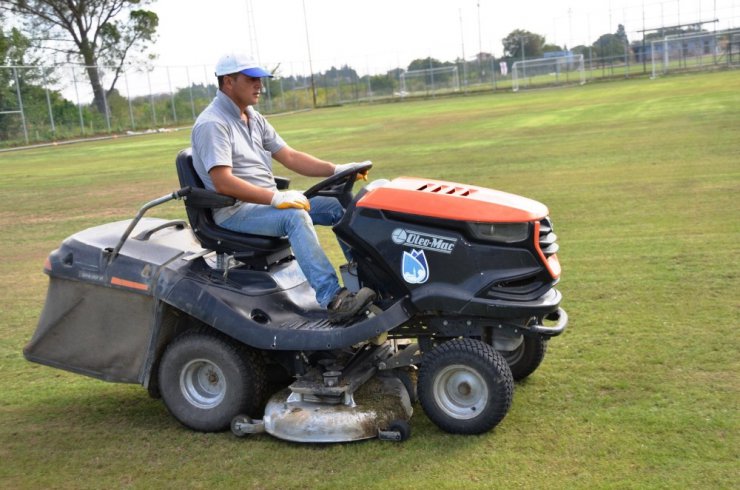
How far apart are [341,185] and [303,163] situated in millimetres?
590

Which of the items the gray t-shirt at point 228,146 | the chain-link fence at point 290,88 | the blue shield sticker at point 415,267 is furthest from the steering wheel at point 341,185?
the chain-link fence at point 290,88

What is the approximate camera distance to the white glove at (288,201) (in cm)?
443

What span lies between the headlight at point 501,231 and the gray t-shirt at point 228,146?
1.32 metres

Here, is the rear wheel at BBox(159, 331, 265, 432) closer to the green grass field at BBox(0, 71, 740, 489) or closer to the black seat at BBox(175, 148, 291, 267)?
the green grass field at BBox(0, 71, 740, 489)

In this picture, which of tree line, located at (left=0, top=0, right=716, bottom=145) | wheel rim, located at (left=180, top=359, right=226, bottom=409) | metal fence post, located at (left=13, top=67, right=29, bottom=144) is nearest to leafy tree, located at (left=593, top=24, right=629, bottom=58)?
tree line, located at (left=0, top=0, right=716, bottom=145)

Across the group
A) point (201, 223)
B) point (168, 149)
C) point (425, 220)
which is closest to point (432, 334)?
point (425, 220)

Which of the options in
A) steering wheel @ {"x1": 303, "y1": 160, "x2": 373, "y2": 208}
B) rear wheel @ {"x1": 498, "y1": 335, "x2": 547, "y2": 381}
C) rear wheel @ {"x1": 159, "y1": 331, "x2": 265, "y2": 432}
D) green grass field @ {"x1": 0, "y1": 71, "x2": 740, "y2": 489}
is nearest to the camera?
green grass field @ {"x1": 0, "y1": 71, "x2": 740, "y2": 489}

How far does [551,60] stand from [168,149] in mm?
37812

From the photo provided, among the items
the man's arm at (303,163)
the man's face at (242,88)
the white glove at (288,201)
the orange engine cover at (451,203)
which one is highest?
the man's face at (242,88)

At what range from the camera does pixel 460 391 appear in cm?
441

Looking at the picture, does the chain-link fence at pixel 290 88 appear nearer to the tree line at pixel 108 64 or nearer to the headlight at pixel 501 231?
the tree line at pixel 108 64

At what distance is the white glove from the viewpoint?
4.43m

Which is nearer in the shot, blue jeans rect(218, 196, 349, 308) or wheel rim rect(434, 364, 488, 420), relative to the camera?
wheel rim rect(434, 364, 488, 420)

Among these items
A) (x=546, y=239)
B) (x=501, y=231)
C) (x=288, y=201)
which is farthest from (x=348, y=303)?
(x=546, y=239)
